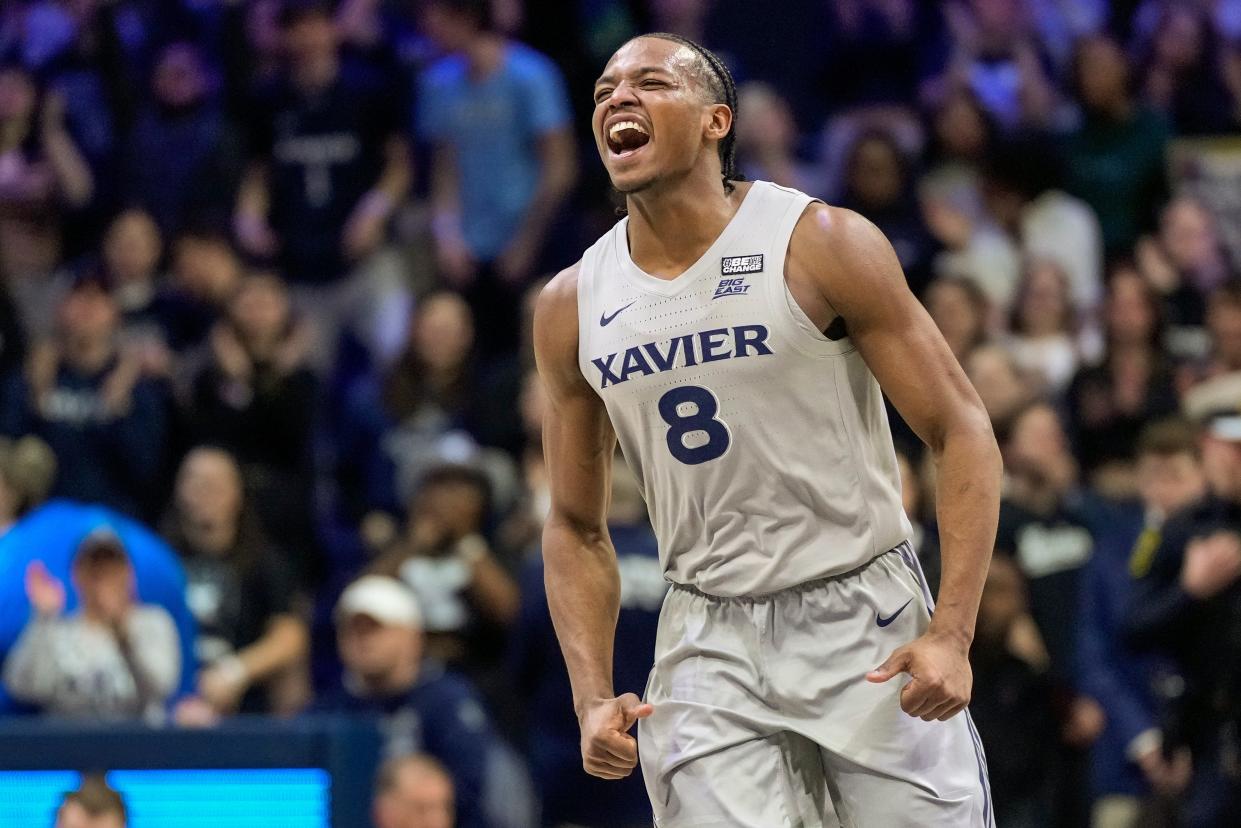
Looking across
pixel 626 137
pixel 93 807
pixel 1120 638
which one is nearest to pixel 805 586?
pixel 626 137

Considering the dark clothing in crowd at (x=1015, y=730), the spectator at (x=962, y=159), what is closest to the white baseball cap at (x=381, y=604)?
the dark clothing in crowd at (x=1015, y=730)

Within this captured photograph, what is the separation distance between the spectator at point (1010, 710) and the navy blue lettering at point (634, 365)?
3.48 m

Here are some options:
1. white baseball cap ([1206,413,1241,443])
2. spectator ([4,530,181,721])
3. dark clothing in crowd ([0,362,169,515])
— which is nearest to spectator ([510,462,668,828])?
spectator ([4,530,181,721])

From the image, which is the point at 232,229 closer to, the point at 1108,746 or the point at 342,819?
the point at 1108,746

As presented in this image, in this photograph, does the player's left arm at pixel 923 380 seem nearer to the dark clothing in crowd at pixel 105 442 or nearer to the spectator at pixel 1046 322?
the spectator at pixel 1046 322

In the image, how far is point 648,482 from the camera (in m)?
4.30

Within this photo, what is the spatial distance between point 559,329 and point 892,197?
5.97m

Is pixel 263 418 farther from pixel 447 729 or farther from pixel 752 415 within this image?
pixel 752 415

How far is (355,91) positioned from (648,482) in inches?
284

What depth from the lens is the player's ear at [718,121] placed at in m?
4.22

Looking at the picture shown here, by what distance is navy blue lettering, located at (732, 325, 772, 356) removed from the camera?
403 cm

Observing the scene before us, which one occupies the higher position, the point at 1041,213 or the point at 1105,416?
the point at 1041,213

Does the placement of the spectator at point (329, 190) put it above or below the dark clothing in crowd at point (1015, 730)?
above

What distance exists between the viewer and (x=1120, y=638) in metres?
7.67
